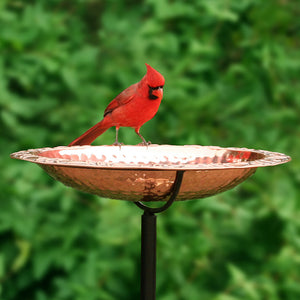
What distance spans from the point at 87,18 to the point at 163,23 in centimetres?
42

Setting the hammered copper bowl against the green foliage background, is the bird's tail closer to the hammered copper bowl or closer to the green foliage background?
the hammered copper bowl

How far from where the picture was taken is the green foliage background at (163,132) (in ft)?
7.59

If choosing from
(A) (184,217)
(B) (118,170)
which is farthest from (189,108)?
(B) (118,170)

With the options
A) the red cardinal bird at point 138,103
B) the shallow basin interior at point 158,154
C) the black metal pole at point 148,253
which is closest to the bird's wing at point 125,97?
the red cardinal bird at point 138,103

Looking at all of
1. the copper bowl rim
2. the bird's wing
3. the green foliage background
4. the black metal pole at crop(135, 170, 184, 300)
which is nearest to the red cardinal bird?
the bird's wing

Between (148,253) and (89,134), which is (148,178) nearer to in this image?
(148,253)

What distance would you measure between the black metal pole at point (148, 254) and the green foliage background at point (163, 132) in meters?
0.85

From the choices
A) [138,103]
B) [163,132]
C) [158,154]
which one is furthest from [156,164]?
[163,132]

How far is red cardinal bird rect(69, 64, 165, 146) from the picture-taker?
1319mm

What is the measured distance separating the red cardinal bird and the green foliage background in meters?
0.80

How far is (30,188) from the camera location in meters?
2.31

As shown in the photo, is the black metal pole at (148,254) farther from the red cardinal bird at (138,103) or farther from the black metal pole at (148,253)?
the red cardinal bird at (138,103)

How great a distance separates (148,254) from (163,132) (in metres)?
1.11

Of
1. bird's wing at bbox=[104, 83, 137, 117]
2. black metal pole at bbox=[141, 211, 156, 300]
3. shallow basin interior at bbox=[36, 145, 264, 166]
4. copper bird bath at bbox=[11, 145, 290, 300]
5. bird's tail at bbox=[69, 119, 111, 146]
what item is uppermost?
bird's wing at bbox=[104, 83, 137, 117]
